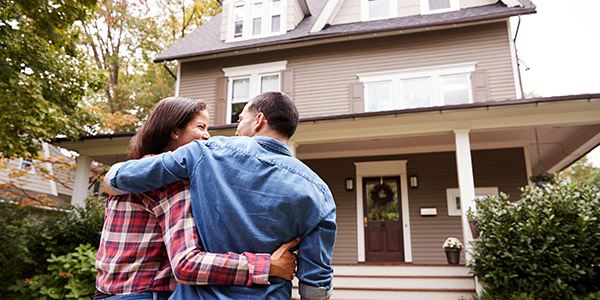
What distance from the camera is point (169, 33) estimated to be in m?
17.6

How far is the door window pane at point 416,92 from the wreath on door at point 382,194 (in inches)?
83.7

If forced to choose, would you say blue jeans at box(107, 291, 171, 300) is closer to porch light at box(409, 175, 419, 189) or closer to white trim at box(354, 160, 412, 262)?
white trim at box(354, 160, 412, 262)

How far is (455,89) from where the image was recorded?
923 cm

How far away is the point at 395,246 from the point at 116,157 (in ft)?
24.3

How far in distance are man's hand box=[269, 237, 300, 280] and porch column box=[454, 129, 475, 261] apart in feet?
19.5

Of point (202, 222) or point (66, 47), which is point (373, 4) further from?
point (202, 222)

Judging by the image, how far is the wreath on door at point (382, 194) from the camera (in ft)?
31.7

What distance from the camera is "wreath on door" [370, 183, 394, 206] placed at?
9.66 m

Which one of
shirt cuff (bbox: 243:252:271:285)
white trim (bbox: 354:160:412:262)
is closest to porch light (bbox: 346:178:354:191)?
white trim (bbox: 354:160:412:262)

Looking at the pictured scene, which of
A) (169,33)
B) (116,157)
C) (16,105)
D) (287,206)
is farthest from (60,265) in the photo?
(169,33)

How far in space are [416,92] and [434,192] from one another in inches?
98.3

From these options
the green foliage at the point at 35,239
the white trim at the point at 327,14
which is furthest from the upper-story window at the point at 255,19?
the green foliage at the point at 35,239

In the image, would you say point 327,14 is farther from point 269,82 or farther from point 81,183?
point 81,183

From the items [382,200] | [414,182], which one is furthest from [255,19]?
[414,182]
